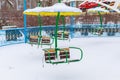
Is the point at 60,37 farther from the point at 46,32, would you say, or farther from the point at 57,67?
the point at 57,67

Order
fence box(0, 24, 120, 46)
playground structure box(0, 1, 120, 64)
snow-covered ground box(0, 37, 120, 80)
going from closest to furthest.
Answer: snow-covered ground box(0, 37, 120, 80)
playground structure box(0, 1, 120, 64)
fence box(0, 24, 120, 46)

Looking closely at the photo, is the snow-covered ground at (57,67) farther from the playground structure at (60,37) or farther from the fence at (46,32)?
the fence at (46,32)

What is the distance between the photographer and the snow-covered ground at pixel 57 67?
327 inches

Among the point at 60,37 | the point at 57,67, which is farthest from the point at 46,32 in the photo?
the point at 57,67

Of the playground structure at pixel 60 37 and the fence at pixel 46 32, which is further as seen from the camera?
the fence at pixel 46 32

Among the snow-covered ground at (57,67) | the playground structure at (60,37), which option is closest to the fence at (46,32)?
the playground structure at (60,37)

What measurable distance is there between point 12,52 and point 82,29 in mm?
8528

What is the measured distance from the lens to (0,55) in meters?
12.1

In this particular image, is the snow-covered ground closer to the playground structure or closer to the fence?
the playground structure

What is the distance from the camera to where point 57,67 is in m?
9.65

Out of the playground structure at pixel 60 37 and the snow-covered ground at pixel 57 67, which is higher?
the playground structure at pixel 60 37

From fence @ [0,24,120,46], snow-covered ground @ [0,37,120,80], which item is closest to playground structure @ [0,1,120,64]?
fence @ [0,24,120,46]

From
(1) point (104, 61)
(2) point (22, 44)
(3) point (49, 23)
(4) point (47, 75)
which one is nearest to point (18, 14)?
(3) point (49, 23)

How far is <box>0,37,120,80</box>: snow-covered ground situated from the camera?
8.30m
